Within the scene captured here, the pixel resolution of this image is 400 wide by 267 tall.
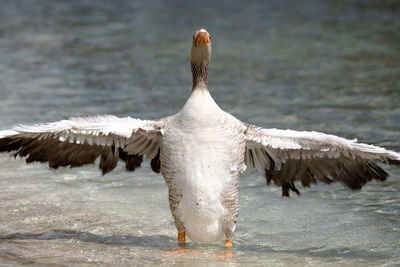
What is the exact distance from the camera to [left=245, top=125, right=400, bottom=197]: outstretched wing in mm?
6230

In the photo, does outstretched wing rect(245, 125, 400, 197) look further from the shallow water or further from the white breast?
the shallow water

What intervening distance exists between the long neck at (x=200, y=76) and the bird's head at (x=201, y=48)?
24mm

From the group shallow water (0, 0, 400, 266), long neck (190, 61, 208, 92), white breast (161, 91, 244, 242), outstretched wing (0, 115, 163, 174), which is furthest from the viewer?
shallow water (0, 0, 400, 266)

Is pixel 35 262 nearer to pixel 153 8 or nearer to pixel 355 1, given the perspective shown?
pixel 153 8

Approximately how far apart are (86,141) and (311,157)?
82.7 inches

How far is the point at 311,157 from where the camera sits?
6625 mm

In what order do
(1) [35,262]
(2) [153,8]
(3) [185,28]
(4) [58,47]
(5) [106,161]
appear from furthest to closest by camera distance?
1. (2) [153,8]
2. (3) [185,28]
3. (4) [58,47]
4. (5) [106,161]
5. (1) [35,262]

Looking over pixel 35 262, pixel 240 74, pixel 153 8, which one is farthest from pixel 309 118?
pixel 153 8

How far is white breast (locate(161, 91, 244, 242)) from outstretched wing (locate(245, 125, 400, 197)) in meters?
0.39

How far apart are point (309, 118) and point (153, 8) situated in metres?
13.2

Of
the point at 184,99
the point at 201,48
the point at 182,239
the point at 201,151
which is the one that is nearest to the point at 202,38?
the point at 201,48

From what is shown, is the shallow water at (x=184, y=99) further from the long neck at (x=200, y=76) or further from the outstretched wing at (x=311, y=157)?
the long neck at (x=200, y=76)

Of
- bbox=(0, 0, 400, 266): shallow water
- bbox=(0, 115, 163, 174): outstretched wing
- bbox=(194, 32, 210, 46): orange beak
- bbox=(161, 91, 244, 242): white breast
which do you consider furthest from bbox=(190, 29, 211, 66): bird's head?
bbox=(0, 0, 400, 266): shallow water

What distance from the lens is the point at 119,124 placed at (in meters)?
6.35
